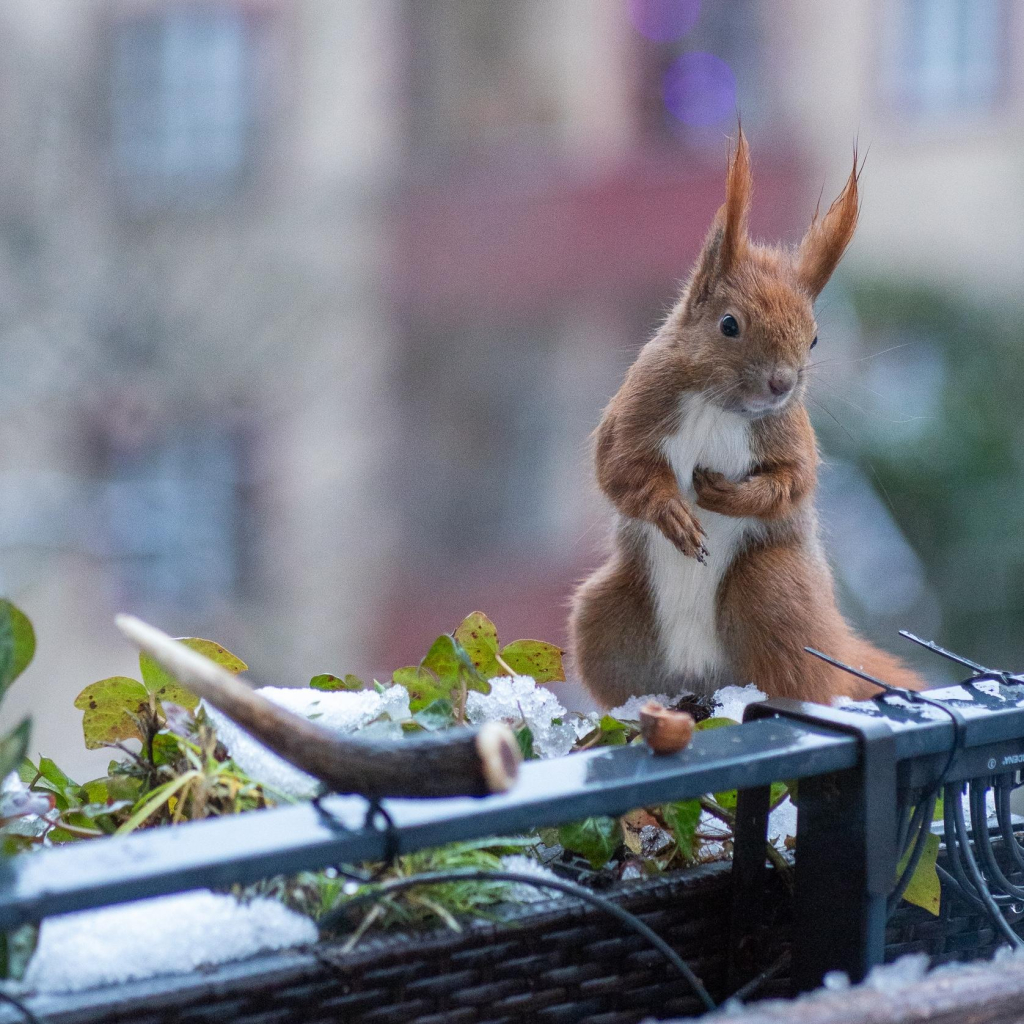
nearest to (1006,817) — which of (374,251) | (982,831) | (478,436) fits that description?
(982,831)

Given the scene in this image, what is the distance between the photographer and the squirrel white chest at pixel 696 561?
2.25 ft

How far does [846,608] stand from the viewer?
2070 millimetres

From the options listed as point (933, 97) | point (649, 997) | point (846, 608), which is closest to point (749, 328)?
point (649, 997)

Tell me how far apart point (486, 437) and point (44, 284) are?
3.97ft

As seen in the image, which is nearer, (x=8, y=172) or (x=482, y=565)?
(x=8, y=172)

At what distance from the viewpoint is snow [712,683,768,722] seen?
2.17 feet

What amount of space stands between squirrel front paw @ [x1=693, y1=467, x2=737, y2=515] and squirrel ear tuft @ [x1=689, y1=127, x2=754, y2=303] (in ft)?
0.33

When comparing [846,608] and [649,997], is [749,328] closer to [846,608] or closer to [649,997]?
[649,997]

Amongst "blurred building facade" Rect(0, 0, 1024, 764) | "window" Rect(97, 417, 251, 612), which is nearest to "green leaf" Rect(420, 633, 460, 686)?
"blurred building facade" Rect(0, 0, 1024, 764)

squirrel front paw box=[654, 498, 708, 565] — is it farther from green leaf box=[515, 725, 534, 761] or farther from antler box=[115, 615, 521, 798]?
antler box=[115, 615, 521, 798]

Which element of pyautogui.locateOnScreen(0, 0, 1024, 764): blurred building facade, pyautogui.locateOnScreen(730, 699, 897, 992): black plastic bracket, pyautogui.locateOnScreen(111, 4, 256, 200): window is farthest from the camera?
pyautogui.locateOnScreen(111, 4, 256, 200): window

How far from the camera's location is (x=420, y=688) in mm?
608

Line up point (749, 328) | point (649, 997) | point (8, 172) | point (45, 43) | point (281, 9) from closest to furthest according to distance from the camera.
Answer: point (649, 997) < point (749, 328) < point (8, 172) < point (45, 43) < point (281, 9)

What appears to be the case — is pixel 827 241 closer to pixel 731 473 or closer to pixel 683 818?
pixel 731 473
